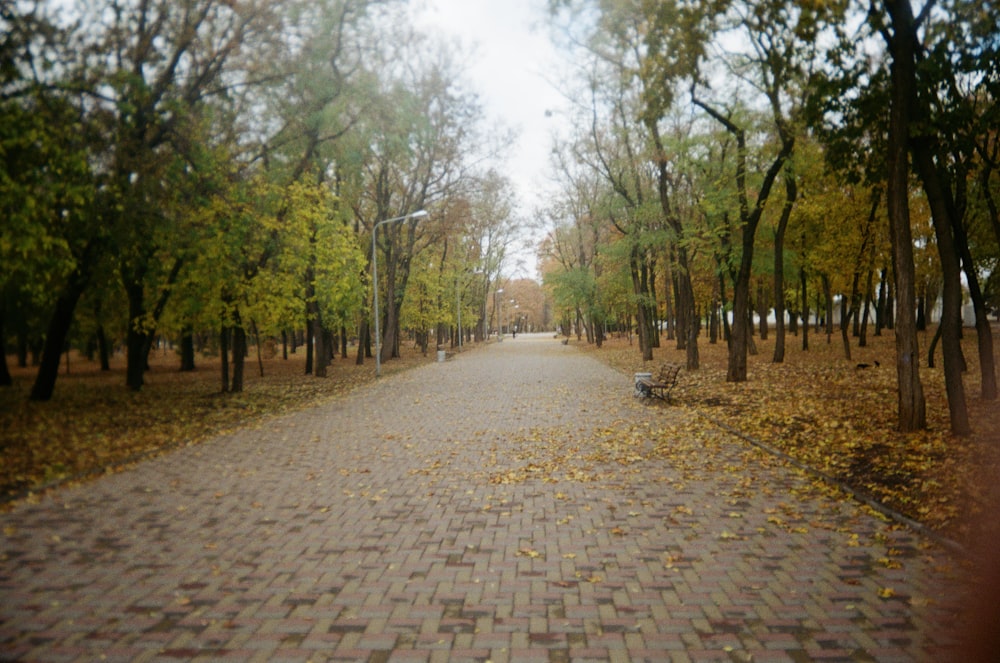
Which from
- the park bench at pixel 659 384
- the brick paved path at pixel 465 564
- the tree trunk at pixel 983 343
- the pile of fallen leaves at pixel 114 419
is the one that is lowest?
the brick paved path at pixel 465 564

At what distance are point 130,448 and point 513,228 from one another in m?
43.3

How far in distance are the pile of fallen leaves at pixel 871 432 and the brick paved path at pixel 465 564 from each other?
2.29 feet

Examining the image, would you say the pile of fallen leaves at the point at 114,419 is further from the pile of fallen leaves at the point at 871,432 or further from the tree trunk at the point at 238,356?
the pile of fallen leaves at the point at 871,432

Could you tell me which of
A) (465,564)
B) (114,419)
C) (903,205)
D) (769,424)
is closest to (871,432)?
(769,424)

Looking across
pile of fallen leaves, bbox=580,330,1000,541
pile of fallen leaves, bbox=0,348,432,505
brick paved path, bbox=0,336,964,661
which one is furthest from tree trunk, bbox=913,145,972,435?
pile of fallen leaves, bbox=0,348,432,505

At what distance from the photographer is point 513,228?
51.9 m

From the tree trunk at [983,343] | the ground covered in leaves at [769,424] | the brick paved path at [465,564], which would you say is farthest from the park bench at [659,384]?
the tree trunk at [983,343]

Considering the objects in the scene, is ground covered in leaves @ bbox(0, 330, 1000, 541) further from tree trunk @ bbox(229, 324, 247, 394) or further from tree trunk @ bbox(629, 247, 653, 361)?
tree trunk @ bbox(629, 247, 653, 361)

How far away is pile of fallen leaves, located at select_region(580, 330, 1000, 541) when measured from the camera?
6.51 m

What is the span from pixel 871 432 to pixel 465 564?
7.64 meters

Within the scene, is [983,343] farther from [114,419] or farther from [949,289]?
[114,419]

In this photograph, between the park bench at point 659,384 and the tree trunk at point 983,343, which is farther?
the park bench at point 659,384

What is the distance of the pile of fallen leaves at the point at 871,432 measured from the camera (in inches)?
256

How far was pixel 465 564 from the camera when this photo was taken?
16.7ft
